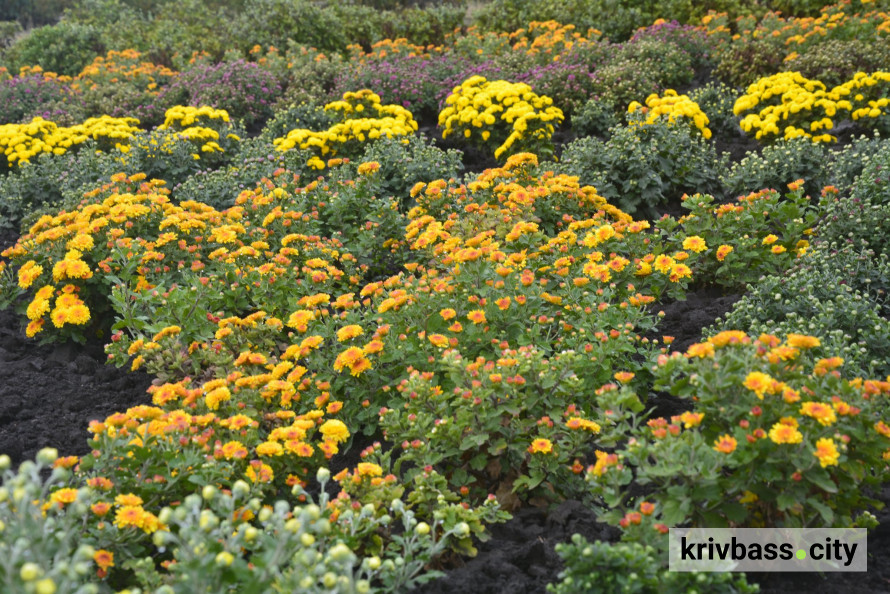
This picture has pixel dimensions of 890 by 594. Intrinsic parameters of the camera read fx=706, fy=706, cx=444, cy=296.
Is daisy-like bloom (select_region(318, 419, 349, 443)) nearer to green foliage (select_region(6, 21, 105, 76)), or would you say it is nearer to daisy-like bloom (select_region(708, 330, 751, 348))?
daisy-like bloom (select_region(708, 330, 751, 348))

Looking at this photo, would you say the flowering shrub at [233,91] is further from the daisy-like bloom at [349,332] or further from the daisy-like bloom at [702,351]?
the daisy-like bloom at [702,351]

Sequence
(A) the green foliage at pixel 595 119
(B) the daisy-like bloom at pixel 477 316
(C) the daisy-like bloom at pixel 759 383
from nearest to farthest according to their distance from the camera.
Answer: (C) the daisy-like bloom at pixel 759 383
(B) the daisy-like bloom at pixel 477 316
(A) the green foliage at pixel 595 119

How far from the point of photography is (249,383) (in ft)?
10.9

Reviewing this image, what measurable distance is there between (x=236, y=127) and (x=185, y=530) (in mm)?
8384

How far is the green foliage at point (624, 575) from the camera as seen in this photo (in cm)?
219

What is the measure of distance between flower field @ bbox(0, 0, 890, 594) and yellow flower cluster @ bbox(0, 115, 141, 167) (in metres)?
0.04

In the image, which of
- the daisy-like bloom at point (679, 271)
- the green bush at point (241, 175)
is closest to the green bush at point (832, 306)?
the daisy-like bloom at point (679, 271)

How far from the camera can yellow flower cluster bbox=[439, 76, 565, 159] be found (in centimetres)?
710

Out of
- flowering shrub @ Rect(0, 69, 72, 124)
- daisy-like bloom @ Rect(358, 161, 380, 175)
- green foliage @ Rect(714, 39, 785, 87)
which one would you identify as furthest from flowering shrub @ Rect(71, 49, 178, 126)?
green foliage @ Rect(714, 39, 785, 87)

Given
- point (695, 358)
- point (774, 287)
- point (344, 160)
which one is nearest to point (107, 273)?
point (344, 160)

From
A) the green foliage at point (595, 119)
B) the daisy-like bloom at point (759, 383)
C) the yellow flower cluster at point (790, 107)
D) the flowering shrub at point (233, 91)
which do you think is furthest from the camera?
the flowering shrub at point (233, 91)

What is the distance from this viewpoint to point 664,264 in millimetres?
4062

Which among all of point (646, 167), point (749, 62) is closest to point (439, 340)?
point (646, 167)

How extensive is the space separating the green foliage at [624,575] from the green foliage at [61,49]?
15428mm
